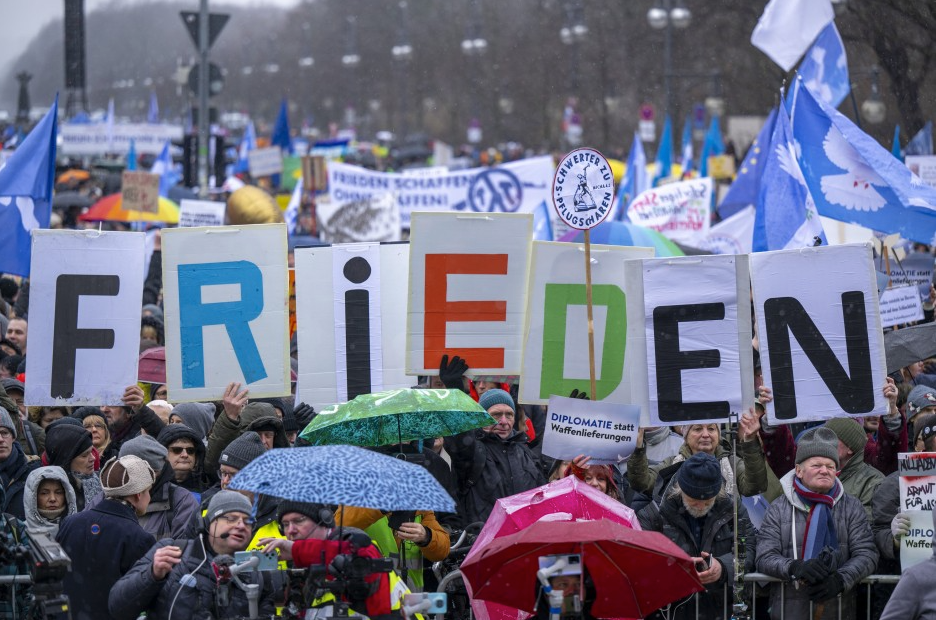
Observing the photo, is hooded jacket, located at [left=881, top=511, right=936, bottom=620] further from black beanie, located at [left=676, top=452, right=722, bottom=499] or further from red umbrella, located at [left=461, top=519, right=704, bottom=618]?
black beanie, located at [left=676, top=452, right=722, bottom=499]

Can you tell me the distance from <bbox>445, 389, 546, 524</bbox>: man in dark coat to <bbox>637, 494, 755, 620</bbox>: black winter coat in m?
0.79

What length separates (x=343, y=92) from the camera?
90.1 m

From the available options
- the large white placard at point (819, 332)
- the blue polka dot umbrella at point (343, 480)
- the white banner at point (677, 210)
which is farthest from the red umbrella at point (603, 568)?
the white banner at point (677, 210)

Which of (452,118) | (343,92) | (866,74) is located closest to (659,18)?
(866,74)

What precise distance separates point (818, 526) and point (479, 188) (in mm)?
10505

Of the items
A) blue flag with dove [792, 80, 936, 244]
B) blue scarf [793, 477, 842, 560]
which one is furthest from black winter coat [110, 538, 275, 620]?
blue flag with dove [792, 80, 936, 244]

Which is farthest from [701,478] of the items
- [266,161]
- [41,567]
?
[266,161]

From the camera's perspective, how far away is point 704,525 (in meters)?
6.70

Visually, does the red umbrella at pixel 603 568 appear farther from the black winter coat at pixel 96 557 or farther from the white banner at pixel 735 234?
the white banner at pixel 735 234

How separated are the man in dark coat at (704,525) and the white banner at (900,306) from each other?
11.3 feet

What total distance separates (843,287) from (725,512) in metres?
1.44

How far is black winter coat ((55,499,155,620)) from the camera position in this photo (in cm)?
628

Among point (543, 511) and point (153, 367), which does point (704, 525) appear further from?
point (153, 367)

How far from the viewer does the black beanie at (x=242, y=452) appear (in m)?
6.71
